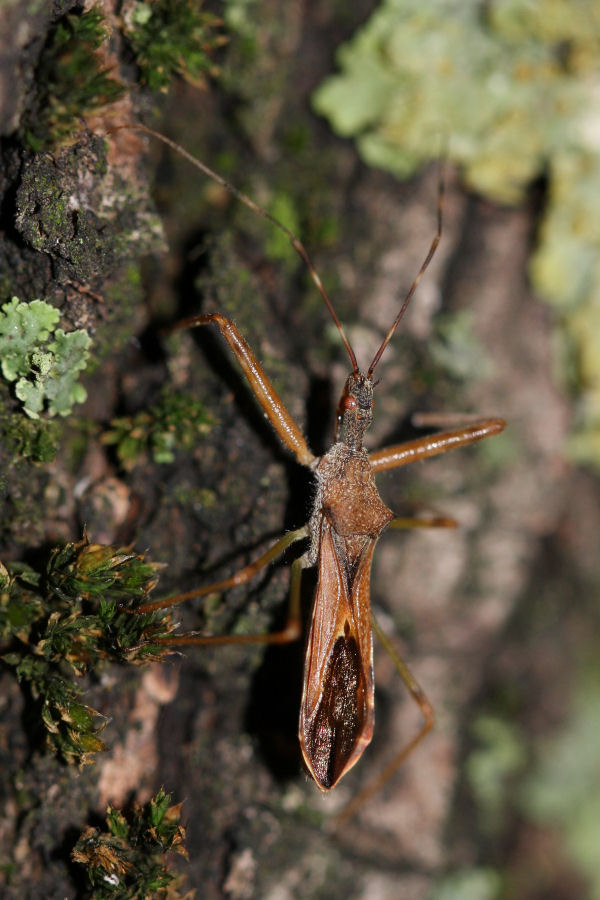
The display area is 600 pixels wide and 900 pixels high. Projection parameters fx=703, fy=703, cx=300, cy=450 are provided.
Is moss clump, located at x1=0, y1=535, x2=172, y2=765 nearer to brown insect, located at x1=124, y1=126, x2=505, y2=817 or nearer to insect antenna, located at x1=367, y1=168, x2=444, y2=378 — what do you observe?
brown insect, located at x1=124, y1=126, x2=505, y2=817

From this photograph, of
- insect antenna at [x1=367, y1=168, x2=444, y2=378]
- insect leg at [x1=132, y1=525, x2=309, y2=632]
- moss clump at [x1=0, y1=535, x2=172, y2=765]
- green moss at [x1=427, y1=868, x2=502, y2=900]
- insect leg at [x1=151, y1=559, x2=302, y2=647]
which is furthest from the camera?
green moss at [x1=427, y1=868, x2=502, y2=900]

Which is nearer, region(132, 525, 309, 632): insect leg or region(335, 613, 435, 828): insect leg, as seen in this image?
region(132, 525, 309, 632): insect leg

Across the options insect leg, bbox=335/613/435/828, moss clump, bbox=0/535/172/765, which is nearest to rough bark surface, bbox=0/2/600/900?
insect leg, bbox=335/613/435/828

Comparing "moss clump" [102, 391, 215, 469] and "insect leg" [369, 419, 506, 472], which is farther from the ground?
"moss clump" [102, 391, 215, 469]

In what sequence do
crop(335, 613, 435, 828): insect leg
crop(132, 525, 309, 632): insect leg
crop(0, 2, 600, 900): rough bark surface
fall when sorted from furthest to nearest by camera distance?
crop(335, 613, 435, 828): insect leg < crop(0, 2, 600, 900): rough bark surface < crop(132, 525, 309, 632): insect leg

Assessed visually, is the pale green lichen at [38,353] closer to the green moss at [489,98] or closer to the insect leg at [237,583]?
the insect leg at [237,583]

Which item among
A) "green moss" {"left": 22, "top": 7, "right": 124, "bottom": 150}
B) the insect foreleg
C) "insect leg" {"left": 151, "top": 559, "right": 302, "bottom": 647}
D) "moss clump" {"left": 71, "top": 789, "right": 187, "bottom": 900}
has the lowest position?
"moss clump" {"left": 71, "top": 789, "right": 187, "bottom": 900}

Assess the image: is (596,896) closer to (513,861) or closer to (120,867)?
(513,861)
